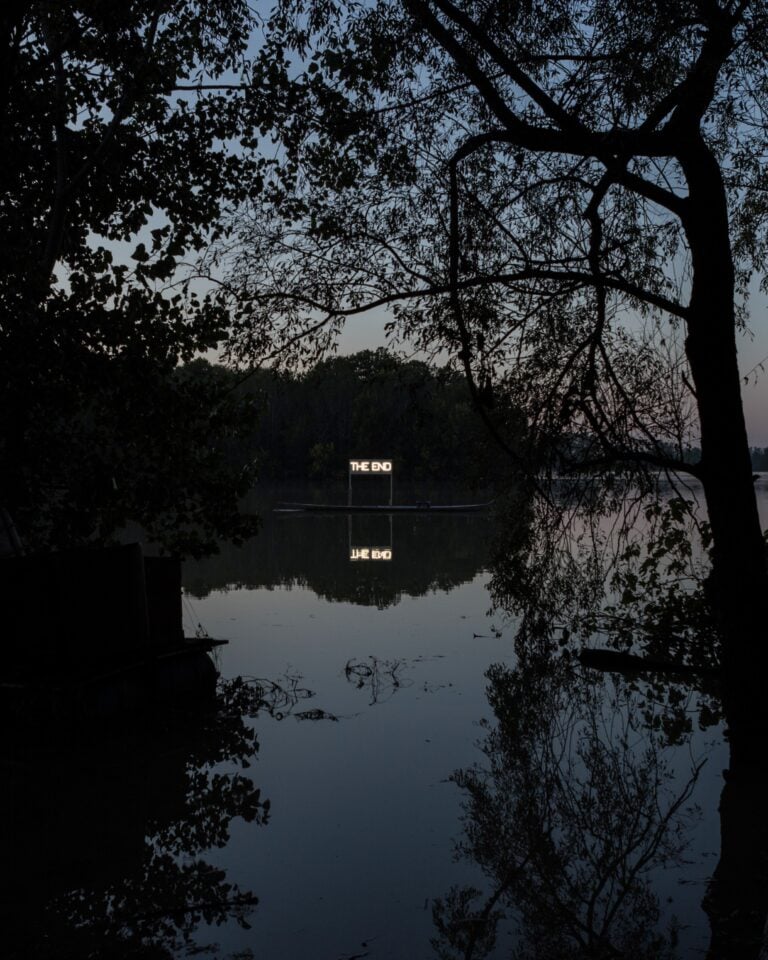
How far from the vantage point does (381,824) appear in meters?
7.12

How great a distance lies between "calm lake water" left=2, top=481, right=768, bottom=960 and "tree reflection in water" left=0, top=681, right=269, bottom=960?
22 mm

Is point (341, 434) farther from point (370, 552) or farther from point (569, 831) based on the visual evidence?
point (569, 831)

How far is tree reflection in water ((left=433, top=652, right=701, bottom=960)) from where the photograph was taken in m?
5.34

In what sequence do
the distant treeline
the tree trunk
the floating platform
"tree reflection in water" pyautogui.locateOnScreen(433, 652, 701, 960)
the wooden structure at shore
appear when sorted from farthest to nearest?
the distant treeline < the floating platform < the wooden structure at shore < the tree trunk < "tree reflection in water" pyautogui.locateOnScreen(433, 652, 701, 960)

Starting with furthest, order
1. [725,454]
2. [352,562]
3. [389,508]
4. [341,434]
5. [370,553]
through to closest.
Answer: [341,434], [389,508], [370,553], [352,562], [725,454]

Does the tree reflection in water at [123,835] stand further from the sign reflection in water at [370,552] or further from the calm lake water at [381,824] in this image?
the sign reflection in water at [370,552]

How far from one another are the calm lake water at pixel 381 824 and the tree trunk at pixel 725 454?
85 cm

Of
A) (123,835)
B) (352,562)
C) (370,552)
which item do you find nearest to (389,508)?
(370,552)

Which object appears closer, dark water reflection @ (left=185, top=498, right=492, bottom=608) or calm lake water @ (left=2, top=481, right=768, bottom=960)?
calm lake water @ (left=2, top=481, right=768, bottom=960)

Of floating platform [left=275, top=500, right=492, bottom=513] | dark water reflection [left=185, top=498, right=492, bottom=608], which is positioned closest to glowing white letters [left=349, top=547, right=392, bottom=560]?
dark water reflection [left=185, top=498, right=492, bottom=608]

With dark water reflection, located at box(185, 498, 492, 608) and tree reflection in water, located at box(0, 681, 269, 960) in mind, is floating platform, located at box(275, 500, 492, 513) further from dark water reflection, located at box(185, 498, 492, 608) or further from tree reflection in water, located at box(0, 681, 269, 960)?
tree reflection in water, located at box(0, 681, 269, 960)

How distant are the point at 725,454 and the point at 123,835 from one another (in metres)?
A: 6.32

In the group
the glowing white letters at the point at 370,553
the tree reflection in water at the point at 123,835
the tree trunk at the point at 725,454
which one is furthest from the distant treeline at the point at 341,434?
the tree reflection in water at the point at 123,835

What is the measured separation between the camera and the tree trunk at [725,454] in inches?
352
